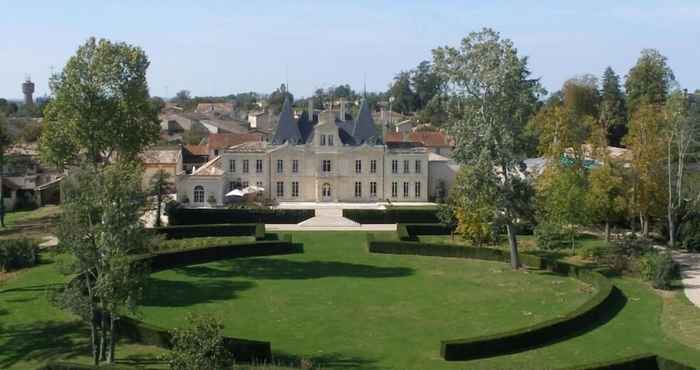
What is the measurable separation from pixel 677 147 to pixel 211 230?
28238 mm

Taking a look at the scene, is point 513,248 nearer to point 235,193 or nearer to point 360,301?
point 360,301

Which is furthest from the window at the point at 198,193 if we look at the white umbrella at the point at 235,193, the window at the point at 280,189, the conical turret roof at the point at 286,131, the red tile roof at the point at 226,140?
the red tile roof at the point at 226,140

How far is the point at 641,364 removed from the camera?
855 inches

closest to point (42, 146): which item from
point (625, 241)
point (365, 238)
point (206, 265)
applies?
point (206, 265)

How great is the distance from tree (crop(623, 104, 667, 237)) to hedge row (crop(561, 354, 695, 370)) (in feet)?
80.2

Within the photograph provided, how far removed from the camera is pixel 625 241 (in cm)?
4047

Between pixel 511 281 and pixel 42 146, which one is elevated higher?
pixel 42 146

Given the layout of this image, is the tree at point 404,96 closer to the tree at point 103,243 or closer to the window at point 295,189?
the window at point 295,189

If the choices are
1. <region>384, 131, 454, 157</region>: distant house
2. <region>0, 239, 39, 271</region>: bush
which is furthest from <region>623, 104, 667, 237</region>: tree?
<region>0, 239, 39, 271</region>: bush

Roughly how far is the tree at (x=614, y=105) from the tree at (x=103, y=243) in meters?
67.7

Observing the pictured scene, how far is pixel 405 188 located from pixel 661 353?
132 feet

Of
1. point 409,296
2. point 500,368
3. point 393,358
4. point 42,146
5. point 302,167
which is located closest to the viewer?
point 500,368

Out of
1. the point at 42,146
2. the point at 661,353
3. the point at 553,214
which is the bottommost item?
the point at 661,353

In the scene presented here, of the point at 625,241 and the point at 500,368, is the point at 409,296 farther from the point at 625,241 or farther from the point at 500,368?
the point at 625,241
